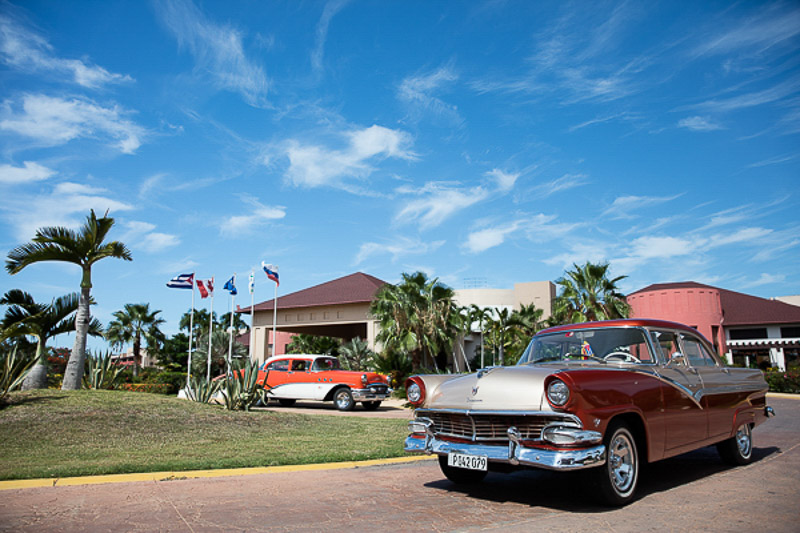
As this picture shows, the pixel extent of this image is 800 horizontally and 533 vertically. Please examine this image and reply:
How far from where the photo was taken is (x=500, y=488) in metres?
5.83

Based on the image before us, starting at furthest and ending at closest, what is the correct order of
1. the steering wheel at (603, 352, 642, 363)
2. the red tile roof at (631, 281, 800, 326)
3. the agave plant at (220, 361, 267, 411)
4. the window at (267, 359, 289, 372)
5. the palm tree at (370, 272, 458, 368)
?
the red tile roof at (631, 281, 800, 326) → the palm tree at (370, 272, 458, 368) → the window at (267, 359, 289, 372) → the agave plant at (220, 361, 267, 411) → the steering wheel at (603, 352, 642, 363)

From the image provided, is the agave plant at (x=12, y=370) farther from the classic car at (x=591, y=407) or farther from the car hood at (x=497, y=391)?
the car hood at (x=497, y=391)

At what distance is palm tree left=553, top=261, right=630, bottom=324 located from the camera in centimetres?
3012

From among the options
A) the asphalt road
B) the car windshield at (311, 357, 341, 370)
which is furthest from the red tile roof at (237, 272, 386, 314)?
the asphalt road

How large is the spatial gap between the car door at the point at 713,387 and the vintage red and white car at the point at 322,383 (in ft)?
41.8

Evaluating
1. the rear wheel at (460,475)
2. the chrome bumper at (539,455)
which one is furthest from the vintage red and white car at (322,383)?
the chrome bumper at (539,455)

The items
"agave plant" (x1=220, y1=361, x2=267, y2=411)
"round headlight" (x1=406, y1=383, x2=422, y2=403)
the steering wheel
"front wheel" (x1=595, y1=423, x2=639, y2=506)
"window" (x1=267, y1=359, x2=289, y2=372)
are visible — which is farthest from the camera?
"window" (x1=267, y1=359, x2=289, y2=372)

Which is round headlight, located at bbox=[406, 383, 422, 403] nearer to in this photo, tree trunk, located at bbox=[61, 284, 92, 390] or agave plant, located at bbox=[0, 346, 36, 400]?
agave plant, located at bbox=[0, 346, 36, 400]

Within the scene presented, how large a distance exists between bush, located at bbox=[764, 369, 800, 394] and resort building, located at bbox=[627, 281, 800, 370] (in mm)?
7491

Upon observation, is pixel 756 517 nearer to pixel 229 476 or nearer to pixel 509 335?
pixel 229 476

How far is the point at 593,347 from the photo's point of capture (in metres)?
6.10

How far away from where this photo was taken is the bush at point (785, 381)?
2609 centimetres

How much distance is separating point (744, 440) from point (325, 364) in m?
14.1

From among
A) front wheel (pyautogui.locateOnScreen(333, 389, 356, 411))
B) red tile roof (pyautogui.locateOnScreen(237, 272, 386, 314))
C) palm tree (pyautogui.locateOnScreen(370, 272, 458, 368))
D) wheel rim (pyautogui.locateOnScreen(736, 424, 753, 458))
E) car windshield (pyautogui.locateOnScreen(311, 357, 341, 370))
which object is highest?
red tile roof (pyautogui.locateOnScreen(237, 272, 386, 314))
